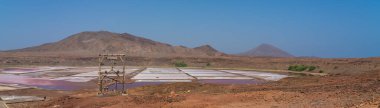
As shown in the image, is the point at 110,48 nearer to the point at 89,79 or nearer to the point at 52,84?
the point at 89,79

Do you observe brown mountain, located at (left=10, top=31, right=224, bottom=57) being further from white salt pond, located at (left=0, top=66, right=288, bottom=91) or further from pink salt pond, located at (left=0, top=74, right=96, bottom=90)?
pink salt pond, located at (left=0, top=74, right=96, bottom=90)

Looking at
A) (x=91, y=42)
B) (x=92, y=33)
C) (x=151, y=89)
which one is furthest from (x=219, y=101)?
(x=92, y=33)

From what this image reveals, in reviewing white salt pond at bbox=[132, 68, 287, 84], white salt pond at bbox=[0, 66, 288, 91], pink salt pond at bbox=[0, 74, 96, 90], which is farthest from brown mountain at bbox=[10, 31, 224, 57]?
pink salt pond at bbox=[0, 74, 96, 90]

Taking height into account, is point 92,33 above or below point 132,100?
above

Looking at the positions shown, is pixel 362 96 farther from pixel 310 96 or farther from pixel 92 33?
pixel 92 33

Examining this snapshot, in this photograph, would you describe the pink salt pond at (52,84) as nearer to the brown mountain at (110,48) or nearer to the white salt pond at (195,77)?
the white salt pond at (195,77)

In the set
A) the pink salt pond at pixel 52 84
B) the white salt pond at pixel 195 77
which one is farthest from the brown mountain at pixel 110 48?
the pink salt pond at pixel 52 84

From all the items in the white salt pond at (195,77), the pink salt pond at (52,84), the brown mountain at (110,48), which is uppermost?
the brown mountain at (110,48)

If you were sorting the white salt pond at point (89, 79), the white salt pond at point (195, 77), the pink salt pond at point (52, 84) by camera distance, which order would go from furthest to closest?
the white salt pond at point (195, 77) < the white salt pond at point (89, 79) < the pink salt pond at point (52, 84)

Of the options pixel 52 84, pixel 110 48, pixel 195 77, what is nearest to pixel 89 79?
pixel 52 84

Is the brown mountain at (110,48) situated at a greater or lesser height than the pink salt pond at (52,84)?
greater

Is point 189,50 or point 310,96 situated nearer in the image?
point 310,96
